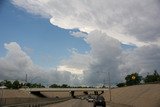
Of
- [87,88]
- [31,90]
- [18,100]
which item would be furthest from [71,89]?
[18,100]

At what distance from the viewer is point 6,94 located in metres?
139

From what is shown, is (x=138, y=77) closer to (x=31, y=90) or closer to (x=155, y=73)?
(x=155, y=73)

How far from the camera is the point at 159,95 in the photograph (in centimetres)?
5588

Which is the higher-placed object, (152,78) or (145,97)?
(152,78)

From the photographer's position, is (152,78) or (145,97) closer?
(145,97)

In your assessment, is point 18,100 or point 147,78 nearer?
point 18,100

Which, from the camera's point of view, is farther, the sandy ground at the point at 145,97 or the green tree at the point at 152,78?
the green tree at the point at 152,78

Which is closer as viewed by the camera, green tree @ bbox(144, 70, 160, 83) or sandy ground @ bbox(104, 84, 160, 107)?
sandy ground @ bbox(104, 84, 160, 107)

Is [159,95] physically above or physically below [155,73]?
below

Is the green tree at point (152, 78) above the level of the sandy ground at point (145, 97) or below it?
above

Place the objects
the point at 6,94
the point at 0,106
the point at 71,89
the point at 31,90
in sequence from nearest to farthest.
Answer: the point at 0,106
the point at 6,94
the point at 31,90
the point at 71,89

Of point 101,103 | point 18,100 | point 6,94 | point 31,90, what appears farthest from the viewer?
point 31,90

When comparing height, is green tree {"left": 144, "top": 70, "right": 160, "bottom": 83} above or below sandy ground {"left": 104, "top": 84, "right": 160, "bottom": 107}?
above

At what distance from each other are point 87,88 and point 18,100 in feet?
439
